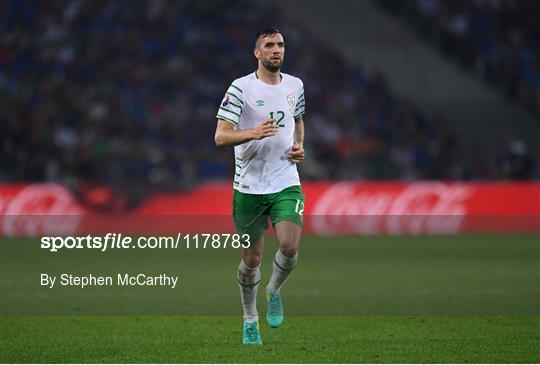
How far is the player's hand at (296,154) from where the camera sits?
30.3ft

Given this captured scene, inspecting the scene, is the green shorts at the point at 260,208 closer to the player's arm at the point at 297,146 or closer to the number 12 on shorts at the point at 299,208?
the number 12 on shorts at the point at 299,208

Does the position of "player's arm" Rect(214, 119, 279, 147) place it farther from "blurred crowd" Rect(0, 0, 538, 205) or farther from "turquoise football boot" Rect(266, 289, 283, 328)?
"blurred crowd" Rect(0, 0, 538, 205)

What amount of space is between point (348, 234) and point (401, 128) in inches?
187

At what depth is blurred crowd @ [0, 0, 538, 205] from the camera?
1003 inches

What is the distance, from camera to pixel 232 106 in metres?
9.09

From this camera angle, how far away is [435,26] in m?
32.3

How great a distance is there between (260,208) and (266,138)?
1.99ft

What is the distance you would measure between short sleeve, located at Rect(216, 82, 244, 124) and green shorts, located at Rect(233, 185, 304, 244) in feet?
2.35

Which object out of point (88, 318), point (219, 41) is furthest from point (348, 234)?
point (88, 318)

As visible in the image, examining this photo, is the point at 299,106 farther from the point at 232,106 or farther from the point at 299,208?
the point at 299,208

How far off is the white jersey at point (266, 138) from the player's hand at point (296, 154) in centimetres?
8

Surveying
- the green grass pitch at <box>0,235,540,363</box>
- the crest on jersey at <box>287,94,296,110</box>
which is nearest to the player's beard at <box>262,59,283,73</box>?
the crest on jersey at <box>287,94,296,110</box>

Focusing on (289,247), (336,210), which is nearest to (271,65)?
(289,247)

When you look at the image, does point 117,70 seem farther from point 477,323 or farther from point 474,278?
point 477,323
